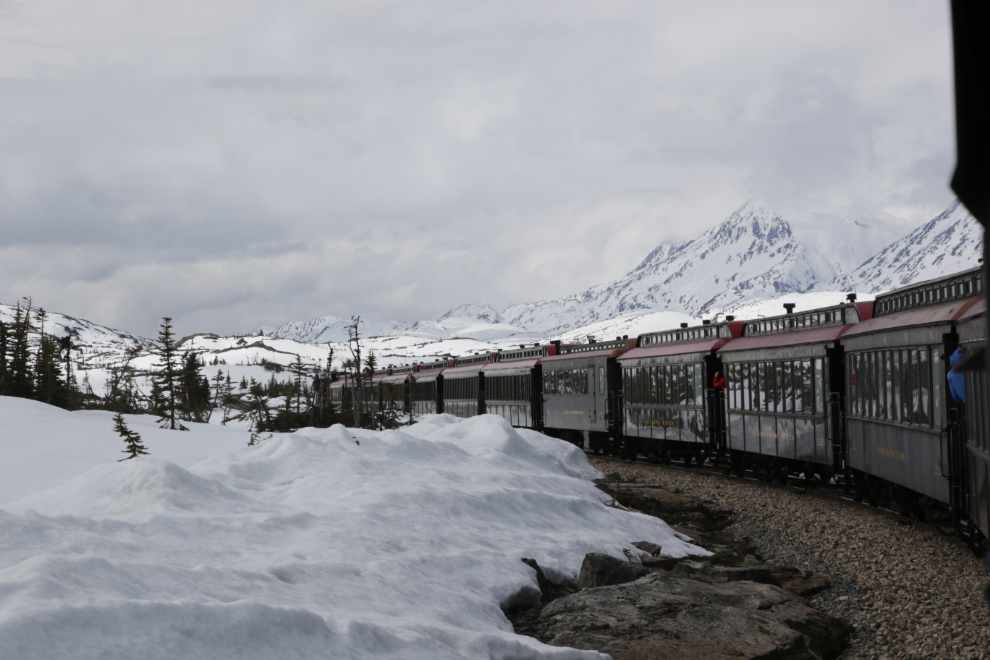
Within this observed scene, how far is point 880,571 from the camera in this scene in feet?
34.6

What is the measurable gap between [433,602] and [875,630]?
463 centimetres

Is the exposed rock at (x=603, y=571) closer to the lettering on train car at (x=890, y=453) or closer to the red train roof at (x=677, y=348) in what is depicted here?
the lettering on train car at (x=890, y=453)

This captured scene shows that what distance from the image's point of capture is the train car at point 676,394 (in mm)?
22484

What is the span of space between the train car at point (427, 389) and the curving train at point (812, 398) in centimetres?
1279

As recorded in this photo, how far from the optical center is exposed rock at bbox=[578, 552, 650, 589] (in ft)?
31.7

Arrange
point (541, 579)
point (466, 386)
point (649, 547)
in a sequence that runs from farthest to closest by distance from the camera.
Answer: point (466, 386) < point (649, 547) < point (541, 579)

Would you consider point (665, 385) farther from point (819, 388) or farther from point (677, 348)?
point (819, 388)

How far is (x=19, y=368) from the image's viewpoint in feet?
158

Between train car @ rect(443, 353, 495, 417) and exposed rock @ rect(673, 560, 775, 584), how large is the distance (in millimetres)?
29629

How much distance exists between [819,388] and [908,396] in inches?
181

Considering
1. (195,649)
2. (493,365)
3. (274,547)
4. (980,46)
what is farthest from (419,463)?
(493,365)

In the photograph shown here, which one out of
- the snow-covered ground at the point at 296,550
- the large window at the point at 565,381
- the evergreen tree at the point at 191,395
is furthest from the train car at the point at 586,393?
the evergreen tree at the point at 191,395

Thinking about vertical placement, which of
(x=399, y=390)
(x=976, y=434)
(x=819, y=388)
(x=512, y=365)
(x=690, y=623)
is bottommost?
(x=690, y=623)

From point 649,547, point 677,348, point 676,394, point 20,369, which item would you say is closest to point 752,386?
point 676,394
